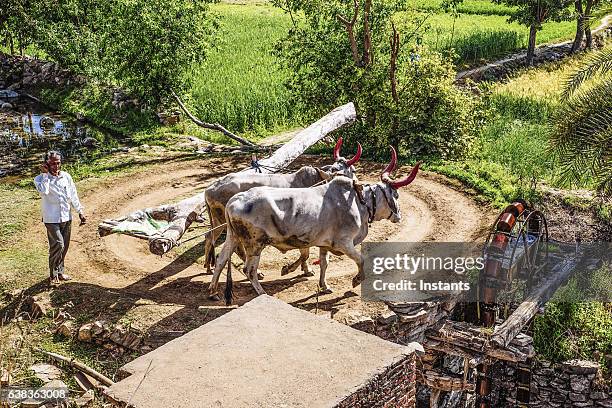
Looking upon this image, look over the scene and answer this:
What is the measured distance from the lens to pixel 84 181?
55.6 ft

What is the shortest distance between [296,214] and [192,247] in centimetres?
354

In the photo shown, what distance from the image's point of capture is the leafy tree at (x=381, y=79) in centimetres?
1788

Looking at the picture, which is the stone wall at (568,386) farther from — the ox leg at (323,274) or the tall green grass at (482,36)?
the tall green grass at (482,36)

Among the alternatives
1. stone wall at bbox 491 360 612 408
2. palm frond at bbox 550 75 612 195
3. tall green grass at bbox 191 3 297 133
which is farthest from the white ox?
tall green grass at bbox 191 3 297 133

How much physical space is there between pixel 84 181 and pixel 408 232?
745 cm

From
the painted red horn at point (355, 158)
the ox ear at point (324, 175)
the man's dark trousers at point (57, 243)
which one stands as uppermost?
the painted red horn at point (355, 158)

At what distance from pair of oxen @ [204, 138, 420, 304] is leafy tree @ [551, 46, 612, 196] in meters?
4.36

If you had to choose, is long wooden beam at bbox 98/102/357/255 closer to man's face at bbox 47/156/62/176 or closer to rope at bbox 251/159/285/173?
rope at bbox 251/159/285/173

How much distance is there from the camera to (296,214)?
35.4 ft

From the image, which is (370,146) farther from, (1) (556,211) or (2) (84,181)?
(2) (84,181)

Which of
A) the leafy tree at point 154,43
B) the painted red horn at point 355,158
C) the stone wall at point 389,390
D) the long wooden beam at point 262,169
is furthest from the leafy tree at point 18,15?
the stone wall at point 389,390

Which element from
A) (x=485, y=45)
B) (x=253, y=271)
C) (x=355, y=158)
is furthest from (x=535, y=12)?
(x=253, y=271)

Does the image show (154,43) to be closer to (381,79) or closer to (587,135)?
(381,79)

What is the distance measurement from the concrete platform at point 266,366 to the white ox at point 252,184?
4.91 m
